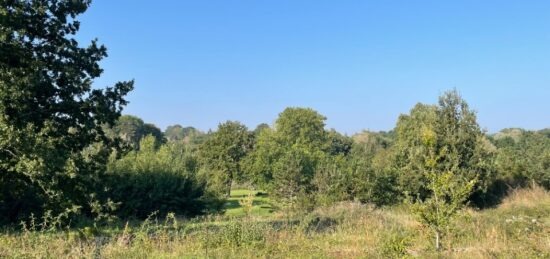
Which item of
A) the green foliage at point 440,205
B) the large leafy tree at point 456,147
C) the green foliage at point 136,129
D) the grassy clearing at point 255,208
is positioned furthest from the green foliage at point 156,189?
the green foliage at point 136,129

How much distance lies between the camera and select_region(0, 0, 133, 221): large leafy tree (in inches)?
546

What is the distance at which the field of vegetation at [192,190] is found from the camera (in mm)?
9305

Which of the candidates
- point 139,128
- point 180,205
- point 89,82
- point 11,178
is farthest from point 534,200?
point 139,128

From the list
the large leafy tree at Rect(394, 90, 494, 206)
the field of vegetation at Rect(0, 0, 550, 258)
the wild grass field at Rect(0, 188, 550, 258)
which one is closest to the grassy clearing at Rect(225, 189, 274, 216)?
the field of vegetation at Rect(0, 0, 550, 258)

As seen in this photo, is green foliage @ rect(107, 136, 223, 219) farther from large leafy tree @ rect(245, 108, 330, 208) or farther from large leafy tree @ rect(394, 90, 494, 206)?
large leafy tree @ rect(394, 90, 494, 206)

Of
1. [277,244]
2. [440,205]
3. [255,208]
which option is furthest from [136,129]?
[440,205]

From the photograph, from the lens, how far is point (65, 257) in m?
7.93

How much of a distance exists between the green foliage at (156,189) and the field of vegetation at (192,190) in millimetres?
102

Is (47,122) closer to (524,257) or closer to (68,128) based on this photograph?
(68,128)

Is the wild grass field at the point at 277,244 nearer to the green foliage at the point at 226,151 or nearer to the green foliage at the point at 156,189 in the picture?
the green foliage at the point at 156,189

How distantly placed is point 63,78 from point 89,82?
0.87m

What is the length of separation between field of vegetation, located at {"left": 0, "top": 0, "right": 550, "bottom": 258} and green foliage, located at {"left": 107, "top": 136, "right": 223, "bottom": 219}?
10 centimetres

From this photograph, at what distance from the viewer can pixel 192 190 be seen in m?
34.9

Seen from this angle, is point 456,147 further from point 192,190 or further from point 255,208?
point 192,190
